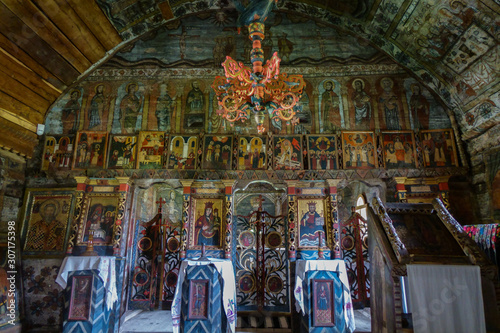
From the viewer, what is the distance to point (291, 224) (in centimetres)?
734

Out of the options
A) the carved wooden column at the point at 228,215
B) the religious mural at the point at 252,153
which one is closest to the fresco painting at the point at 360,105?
the religious mural at the point at 252,153

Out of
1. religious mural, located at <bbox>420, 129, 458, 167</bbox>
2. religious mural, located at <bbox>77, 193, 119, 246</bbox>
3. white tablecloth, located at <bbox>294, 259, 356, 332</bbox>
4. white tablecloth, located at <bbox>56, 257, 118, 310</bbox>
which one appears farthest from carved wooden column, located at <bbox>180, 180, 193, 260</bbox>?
religious mural, located at <bbox>420, 129, 458, 167</bbox>

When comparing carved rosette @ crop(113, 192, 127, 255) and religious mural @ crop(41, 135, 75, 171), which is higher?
religious mural @ crop(41, 135, 75, 171)

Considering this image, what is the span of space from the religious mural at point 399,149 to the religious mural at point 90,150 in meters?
7.56

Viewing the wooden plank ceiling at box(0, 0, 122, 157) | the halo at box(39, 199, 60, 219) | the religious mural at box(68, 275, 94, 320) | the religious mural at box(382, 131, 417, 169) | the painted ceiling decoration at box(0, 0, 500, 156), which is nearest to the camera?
the wooden plank ceiling at box(0, 0, 122, 157)

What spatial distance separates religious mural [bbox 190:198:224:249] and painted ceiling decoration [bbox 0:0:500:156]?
4008 millimetres

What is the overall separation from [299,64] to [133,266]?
288 inches

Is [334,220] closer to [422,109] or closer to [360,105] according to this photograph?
[360,105]

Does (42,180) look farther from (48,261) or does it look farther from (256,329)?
(256,329)

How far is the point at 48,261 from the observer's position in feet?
23.6

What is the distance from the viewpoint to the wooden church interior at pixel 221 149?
19.9 ft

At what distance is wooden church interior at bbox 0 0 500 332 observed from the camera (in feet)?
19.9

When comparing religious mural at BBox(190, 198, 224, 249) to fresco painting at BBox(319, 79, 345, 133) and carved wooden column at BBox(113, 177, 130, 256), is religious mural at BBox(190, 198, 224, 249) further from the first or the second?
fresco painting at BBox(319, 79, 345, 133)

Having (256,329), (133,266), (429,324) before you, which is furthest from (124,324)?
(429,324)
